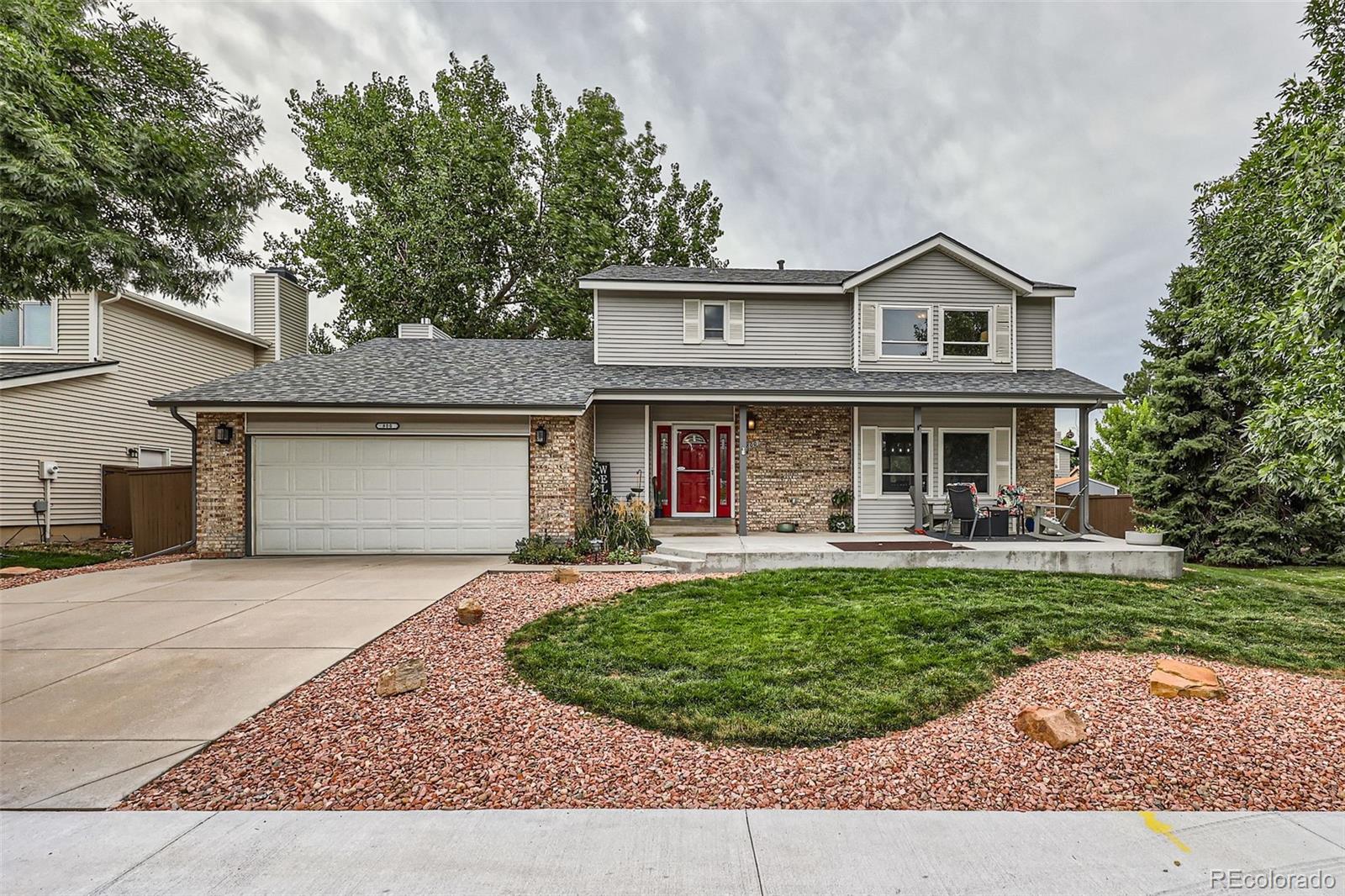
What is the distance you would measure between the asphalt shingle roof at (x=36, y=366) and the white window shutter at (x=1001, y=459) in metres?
19.3

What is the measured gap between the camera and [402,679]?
4.03 meters

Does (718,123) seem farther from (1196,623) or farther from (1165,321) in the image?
(1196,623)

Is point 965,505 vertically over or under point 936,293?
under

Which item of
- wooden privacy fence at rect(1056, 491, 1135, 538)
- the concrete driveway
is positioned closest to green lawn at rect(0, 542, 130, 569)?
the concrete driveway

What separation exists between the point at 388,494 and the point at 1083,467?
12510 mm

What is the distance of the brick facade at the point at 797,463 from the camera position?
472 inches

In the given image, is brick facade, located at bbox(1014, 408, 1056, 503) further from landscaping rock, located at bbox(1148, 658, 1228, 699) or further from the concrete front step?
landscaping rock, located at bbox(1148, 658, 1228, 699)

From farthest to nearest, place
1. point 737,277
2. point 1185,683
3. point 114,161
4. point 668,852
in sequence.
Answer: point 737,277 → point 114,161 → point 1185,683 → point 668,852

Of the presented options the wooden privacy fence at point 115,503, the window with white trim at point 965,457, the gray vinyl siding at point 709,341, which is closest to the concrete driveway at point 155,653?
the wooden privacy fence at point 115,503

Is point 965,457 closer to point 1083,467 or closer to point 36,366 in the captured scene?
point 1083,467

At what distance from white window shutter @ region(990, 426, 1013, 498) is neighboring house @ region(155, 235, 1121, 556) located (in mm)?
35

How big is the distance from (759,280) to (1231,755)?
10.9 meters

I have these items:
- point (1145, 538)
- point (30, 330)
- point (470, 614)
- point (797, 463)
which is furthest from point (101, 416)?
point (1145, 538)

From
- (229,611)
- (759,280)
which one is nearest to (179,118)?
(229,611)
